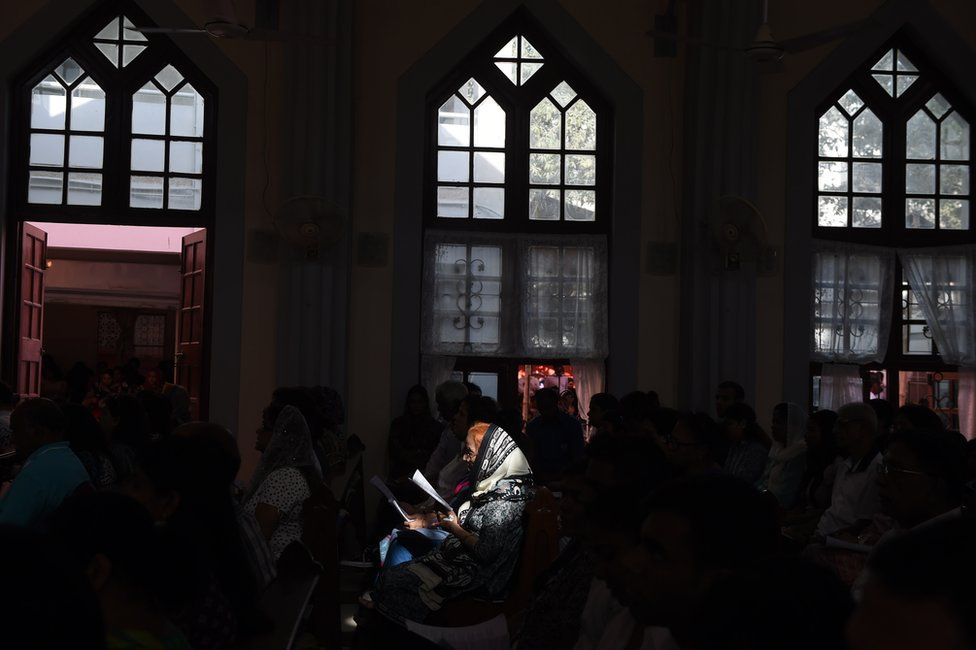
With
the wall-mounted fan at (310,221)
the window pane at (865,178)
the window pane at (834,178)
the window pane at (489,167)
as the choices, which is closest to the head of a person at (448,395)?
the wall-mounted fan at (310,221)

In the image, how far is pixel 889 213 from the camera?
1094cm

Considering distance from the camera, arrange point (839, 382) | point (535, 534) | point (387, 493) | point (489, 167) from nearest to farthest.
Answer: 1. point (535, 534)
2. point (387, 493)
3. point (489, 167)
4. point (839, 382)

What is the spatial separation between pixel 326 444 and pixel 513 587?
7.62 feet

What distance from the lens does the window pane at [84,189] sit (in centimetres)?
1017

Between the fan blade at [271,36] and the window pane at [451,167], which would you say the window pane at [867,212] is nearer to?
the window pane at [451,167]

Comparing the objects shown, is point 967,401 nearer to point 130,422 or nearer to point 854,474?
point 854,474

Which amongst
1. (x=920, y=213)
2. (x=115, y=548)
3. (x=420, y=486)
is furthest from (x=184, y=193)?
(x=115, y=548)

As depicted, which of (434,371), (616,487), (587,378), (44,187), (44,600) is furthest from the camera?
(587,378)

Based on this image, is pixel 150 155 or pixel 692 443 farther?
pixel 150 155

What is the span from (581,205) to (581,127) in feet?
2.43

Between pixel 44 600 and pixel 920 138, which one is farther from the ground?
pixel 920 138

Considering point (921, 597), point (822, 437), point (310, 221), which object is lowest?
point (822, 437)

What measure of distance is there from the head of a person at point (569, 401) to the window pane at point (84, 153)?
4713mm

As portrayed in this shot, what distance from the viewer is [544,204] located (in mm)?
10711
